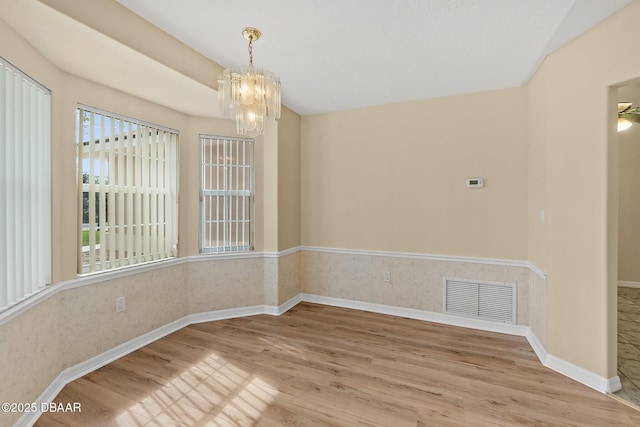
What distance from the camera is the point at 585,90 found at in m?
2.21

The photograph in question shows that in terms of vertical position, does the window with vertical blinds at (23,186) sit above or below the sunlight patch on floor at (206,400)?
above

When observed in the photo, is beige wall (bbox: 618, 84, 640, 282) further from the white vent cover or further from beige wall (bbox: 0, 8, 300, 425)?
beige wall (bbox: 0, 8, 300, 425)

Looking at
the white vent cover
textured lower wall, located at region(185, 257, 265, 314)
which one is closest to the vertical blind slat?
textured lower wall, located at region(185, 257, 265, 314)

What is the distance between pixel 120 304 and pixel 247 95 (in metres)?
2.30

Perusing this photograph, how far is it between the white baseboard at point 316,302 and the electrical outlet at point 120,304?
13.1 inches

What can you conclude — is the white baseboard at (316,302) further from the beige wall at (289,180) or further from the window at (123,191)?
the beige wall at (289,180)

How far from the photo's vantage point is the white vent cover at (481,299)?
317 cm

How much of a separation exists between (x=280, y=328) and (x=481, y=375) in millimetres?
2021

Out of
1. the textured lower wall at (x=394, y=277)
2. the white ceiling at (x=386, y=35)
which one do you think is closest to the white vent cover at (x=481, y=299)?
the textured lower wall at (x=394, y=277)

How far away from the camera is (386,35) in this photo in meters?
2.21

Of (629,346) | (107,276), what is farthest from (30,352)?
(629,346)

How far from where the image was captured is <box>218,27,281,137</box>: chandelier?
6.31 feet

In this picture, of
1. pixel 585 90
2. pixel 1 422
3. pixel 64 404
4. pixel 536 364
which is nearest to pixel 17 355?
pixel 1 422

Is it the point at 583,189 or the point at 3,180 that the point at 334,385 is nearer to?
the point at 583,189
